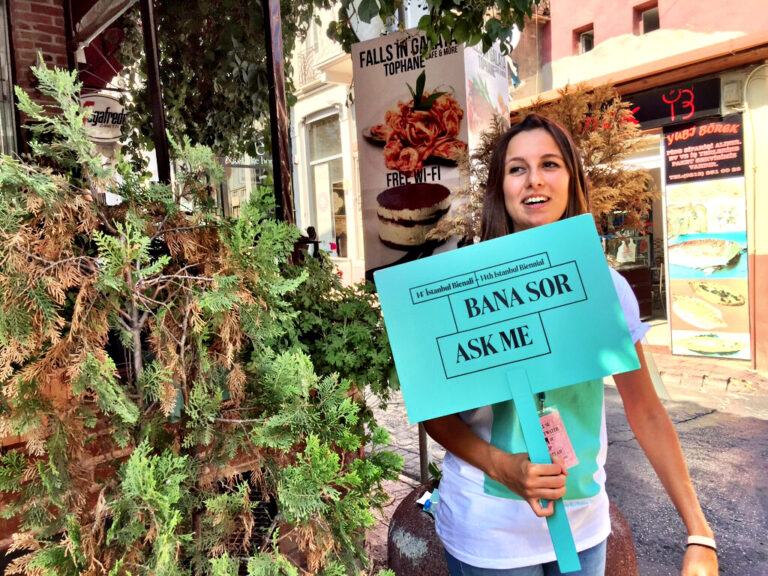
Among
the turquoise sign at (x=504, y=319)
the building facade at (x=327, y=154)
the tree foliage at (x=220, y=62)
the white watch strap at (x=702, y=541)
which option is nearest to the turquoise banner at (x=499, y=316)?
the turquoise sign at (x=504, y=319)

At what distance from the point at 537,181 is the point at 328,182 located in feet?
51.6

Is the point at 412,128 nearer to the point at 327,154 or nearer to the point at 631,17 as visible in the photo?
the point at 631,17

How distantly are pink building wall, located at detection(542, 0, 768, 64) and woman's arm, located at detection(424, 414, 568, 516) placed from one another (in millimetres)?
8115

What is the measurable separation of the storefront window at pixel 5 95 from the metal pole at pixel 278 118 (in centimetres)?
383

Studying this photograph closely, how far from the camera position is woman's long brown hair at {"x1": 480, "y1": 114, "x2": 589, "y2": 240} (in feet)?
5.27

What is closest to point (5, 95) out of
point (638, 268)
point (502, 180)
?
point (502, 180)

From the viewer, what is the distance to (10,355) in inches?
44.6

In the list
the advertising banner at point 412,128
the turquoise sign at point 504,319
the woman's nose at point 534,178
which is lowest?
the turquoise sign at point 504,319

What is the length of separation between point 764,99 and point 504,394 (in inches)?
312

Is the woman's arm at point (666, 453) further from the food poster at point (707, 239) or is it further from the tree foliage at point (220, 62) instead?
the food poster at point (707, 239)

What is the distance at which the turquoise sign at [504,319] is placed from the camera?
1.33 meters

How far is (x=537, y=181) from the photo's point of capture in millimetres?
1551

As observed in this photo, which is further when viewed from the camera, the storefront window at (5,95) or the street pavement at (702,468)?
the storefront window at (5,95)

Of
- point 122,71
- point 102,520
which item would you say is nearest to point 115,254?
point 102,520
